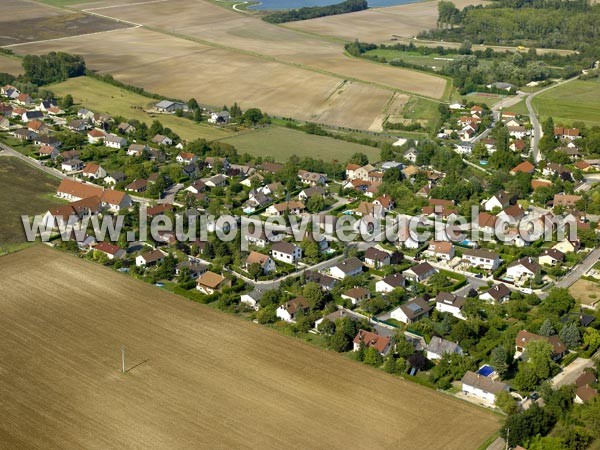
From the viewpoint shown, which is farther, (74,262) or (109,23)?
(109,23)

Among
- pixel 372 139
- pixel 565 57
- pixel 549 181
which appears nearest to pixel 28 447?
pixel 549 181

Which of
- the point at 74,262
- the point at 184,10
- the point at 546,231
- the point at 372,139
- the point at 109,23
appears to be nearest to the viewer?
the point at 74,262

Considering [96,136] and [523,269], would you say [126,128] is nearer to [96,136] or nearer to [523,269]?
[96,136]

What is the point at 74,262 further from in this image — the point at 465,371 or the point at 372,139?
the point at 372,139

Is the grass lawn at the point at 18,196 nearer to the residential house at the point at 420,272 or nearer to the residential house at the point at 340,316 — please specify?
the residential house at the point at 340,316

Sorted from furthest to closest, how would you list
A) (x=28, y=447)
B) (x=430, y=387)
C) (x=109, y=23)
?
(x=109, y=23) < (x=430, y=387) < (x=28, y=447)

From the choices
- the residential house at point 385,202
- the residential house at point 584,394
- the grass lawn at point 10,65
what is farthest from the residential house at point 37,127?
the residential house at point 584,394

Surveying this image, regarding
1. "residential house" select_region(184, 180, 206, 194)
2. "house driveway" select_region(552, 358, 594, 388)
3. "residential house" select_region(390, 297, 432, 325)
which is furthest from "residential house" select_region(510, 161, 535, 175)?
"house driveway" select_region(552, 358, 594, 388)
